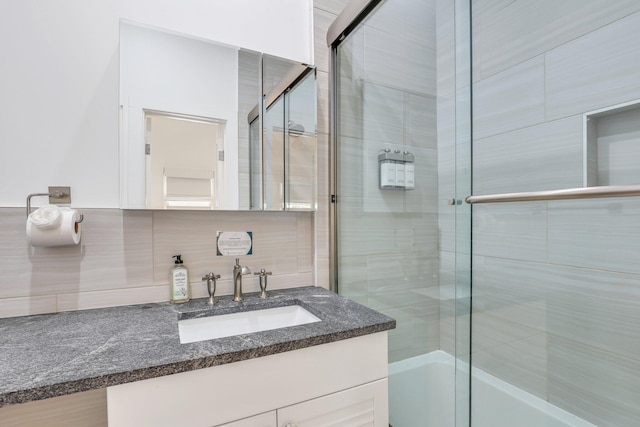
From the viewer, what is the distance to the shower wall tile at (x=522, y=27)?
0.92 metres

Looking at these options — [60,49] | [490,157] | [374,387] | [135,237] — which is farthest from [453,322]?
[60,49]

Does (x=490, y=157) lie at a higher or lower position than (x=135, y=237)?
higher

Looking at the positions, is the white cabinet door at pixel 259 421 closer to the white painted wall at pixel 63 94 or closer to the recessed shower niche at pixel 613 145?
the white painted wall at pixel 63 94

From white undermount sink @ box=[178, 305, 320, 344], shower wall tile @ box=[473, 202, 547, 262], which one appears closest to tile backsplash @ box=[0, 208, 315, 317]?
white undermount sink @ box=[178, 305, 320, 344]

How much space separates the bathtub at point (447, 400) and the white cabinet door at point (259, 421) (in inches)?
27.4

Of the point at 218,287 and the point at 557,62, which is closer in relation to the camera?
the point at 557,62

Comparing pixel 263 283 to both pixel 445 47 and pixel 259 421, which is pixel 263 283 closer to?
pixel 259 421

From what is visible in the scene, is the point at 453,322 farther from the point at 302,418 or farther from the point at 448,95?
the point at 448,95

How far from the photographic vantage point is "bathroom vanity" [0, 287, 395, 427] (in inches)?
27.1

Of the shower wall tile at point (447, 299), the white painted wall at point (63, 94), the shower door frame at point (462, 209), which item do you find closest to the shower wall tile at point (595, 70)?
the shower door frame at point (462, 209)

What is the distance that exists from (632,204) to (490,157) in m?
0.40

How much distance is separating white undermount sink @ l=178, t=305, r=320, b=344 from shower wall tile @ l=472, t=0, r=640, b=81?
1.11m

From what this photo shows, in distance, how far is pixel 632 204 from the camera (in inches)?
31.5

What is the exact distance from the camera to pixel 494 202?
105 cm
